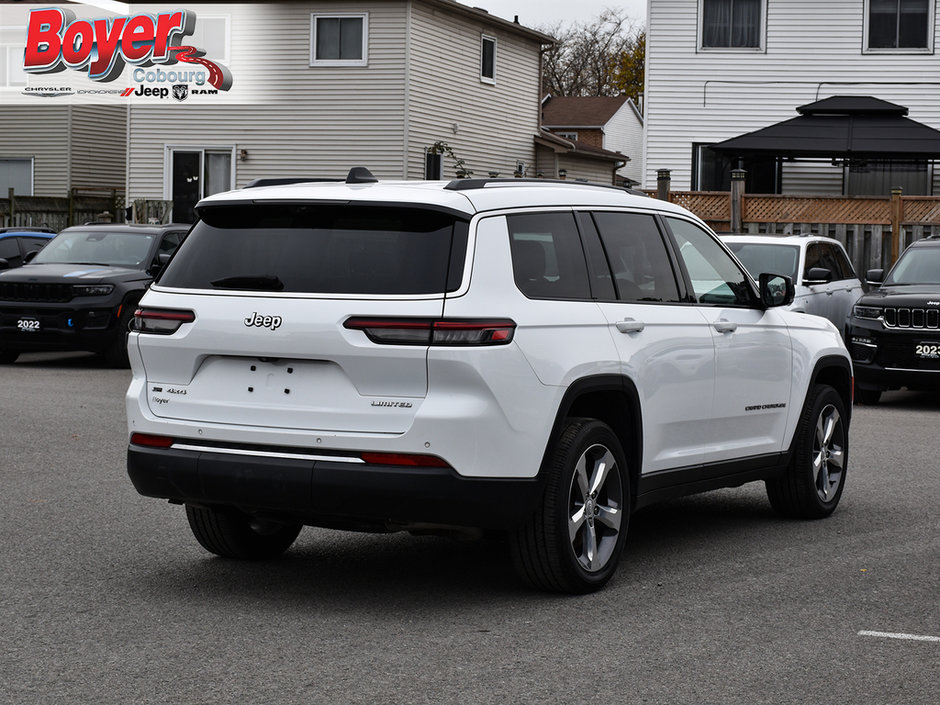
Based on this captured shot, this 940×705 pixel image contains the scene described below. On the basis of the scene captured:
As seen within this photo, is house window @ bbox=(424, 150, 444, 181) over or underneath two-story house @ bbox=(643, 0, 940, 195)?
underneath

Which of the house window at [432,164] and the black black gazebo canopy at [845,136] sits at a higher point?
the black black gazebo canopy at [845,136]

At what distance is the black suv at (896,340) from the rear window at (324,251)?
10196 mm

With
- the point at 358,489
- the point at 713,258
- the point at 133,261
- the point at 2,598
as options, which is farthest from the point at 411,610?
the point at 133,261

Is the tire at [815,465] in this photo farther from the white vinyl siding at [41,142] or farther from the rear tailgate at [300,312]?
the white vinyl siding at [41,142]

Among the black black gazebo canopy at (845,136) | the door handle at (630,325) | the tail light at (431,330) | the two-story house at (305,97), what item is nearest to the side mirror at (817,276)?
the door handle at (630,325)

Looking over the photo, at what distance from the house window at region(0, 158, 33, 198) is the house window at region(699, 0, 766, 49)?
19.5 meters

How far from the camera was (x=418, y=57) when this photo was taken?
114ft

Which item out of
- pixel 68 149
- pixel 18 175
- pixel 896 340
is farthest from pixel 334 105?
pixel 896 340

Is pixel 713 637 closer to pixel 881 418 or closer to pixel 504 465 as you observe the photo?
pixel 504 465

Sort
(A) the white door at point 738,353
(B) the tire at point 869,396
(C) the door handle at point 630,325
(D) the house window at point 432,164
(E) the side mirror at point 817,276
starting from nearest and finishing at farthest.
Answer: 1. (C) the door handle at point 630,325
2. (A) the white door at point 738,353
3. (E) the side mirror at point 817,276
4. (B) the tire at point 869,396
5. (D) the house window at point 432,164

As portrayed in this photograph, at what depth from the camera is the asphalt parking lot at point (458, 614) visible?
5.18 m

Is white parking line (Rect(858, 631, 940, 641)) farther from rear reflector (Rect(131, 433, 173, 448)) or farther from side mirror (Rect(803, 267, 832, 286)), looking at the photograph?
side mirror (Rect(803, 267, 832, 286))

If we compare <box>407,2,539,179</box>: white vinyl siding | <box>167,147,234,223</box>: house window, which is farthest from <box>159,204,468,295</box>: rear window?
<box>167,147,234,223</box>: house window

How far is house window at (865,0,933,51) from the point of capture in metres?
31.3
